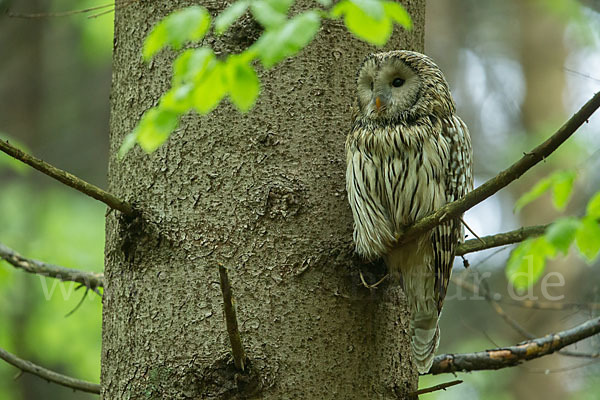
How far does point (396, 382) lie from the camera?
2488 millimetres

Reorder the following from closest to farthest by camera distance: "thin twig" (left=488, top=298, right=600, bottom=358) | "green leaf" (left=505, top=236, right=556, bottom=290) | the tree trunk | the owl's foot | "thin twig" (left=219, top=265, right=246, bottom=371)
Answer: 1. "thin twig" (left=219, top=265, right=246, bottom=371)
2. the tree trunk
3. the owl's foot
4. "green leaf" (left=505, top=236, right=556, bottom=290)
5. "thin twig" (left=488, top=298, right=600, bottom=358)

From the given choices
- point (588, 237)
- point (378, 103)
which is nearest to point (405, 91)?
point (378, 103)

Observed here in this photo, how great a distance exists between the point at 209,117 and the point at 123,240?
522mm

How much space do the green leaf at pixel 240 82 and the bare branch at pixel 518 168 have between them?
78cm

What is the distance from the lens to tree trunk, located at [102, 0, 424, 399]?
2295mm

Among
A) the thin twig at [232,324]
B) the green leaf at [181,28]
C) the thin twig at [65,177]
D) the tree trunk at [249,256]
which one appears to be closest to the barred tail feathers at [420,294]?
the tree trunk at [249,256]

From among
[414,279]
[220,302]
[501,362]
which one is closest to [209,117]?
[220,302]

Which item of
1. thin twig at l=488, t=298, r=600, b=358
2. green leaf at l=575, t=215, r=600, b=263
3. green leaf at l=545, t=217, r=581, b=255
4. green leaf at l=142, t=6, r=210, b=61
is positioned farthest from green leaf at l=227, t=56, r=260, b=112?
thin twig at l=488, t=298, r=600, b=358

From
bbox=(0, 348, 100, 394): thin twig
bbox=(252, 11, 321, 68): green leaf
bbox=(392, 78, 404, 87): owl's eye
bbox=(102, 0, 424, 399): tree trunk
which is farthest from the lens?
bbox=(392, 78, 404, 87): owl's eye

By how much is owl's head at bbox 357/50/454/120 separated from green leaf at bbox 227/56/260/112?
132 cm

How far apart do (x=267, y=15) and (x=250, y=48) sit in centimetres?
10

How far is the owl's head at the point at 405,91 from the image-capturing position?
9.78 feet

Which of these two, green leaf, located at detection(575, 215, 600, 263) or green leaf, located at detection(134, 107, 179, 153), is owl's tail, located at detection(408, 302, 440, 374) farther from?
green leaf, located at detection(134, 107, 179, 153)

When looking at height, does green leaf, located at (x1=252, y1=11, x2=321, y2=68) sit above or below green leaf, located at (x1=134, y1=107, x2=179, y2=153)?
above
